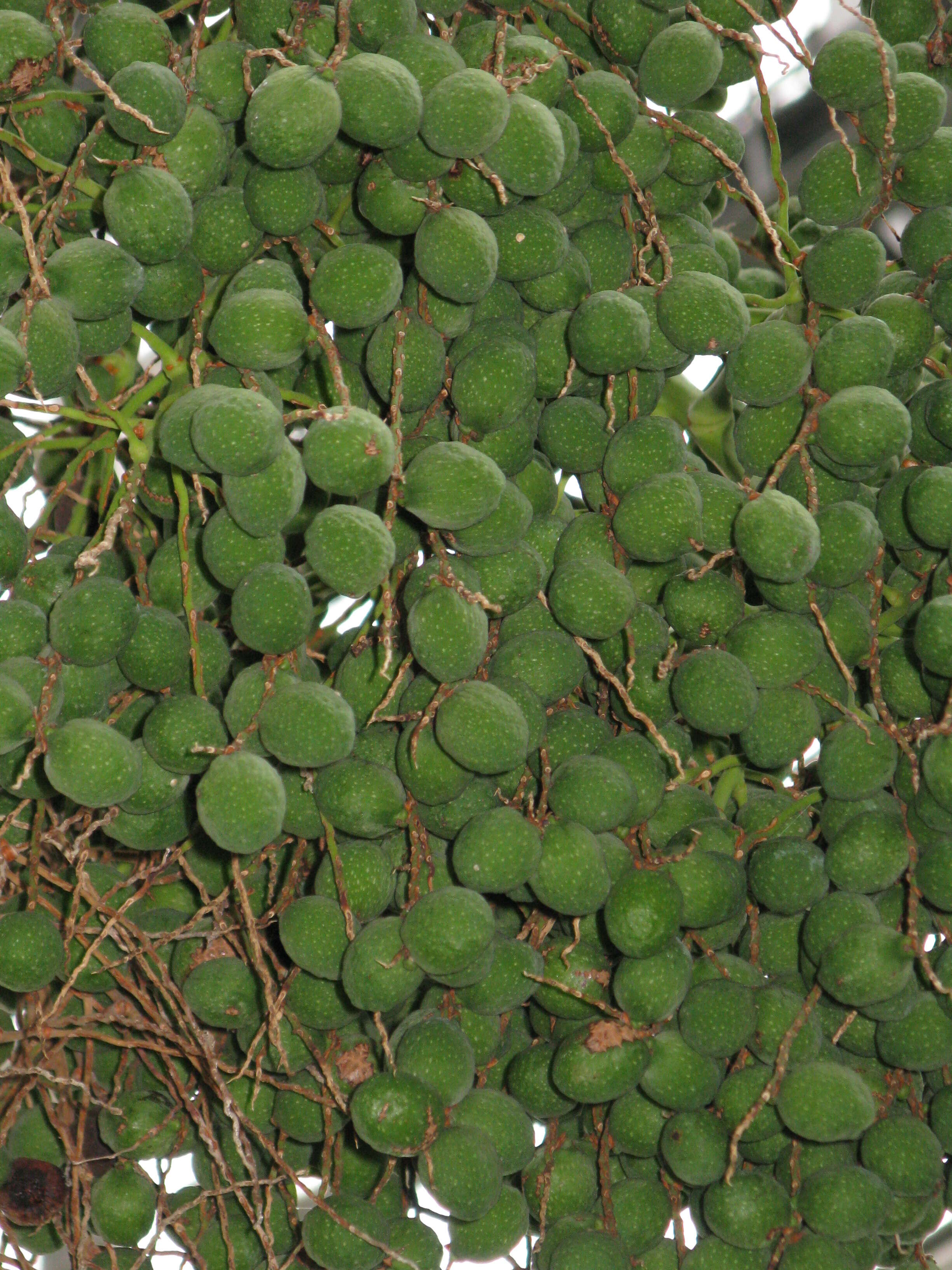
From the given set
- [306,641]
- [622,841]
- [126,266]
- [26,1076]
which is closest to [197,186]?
[126,266]

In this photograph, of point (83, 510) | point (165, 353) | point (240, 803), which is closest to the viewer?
point (240, 803)

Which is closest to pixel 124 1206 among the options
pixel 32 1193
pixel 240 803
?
pixel 32 1193

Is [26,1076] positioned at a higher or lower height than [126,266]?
lower

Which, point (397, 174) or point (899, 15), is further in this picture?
point (899, 15)

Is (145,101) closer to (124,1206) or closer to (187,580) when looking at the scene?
(187,580)

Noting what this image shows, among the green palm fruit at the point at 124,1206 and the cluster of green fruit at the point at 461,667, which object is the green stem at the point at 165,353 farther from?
the green palm fruit at the point at 124,1206

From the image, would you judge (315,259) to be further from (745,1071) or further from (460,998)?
(745,1071)

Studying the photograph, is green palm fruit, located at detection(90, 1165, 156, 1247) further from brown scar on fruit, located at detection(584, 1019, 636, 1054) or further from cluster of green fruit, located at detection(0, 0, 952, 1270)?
brown scar on fruit, located at detection(584, 1019, 636, 1054)

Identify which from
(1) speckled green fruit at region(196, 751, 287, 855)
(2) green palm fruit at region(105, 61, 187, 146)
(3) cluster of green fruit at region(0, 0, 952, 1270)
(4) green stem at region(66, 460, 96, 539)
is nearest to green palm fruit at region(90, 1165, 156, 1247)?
(3) cluster of green fruit at region(0, 0, 952, 1270)

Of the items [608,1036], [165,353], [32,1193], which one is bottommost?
[32,1193]
